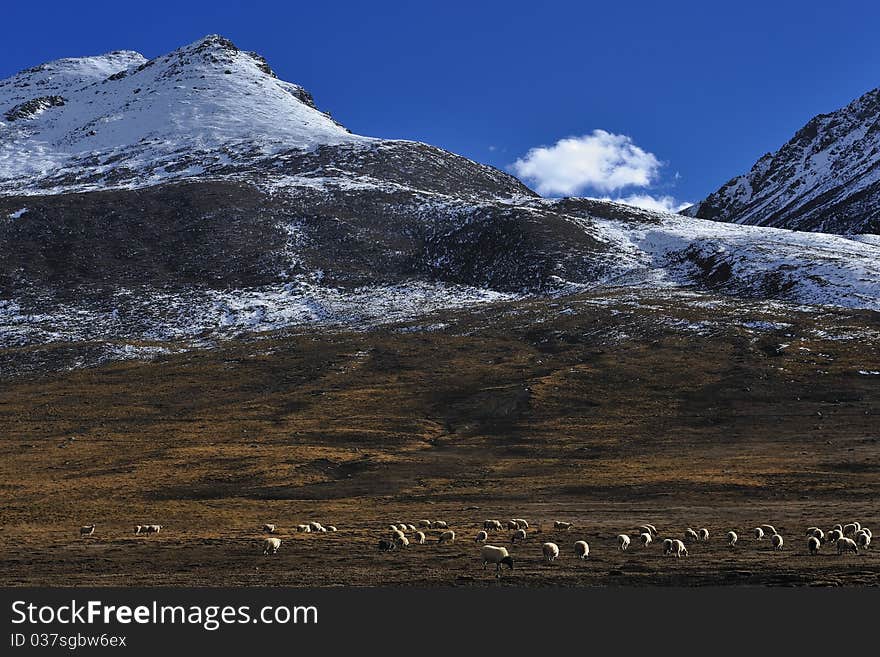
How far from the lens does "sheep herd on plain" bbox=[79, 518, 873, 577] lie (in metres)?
27.9

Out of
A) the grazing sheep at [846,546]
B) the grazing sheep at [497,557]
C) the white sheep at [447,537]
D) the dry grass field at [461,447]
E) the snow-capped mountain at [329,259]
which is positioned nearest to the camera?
the grazing sheep at [497,557]

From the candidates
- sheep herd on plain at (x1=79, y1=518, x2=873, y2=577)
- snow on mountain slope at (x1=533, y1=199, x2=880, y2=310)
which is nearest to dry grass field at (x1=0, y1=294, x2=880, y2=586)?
sheep herd on plain at (x1=79, y1=518, x2=873, y2=577)

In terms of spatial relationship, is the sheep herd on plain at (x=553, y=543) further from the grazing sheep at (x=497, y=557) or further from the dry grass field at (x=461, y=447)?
the dry grass field at (x=461, y=447)

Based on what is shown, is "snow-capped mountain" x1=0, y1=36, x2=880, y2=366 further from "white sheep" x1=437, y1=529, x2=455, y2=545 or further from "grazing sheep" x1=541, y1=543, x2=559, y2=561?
"grazing sheep" x1=541, y1=543, x2=559, y2=561

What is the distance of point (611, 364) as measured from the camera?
9488 cm

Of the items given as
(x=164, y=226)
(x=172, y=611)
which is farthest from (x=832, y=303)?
(x=164, y=226)

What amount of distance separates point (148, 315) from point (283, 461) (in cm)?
8578

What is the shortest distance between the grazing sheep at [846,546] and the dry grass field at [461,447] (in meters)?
0.84

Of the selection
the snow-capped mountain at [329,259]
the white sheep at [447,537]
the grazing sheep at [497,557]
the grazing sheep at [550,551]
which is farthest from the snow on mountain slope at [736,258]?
the grazing sheep at [497,557]

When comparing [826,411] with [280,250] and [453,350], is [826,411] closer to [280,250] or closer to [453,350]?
[453,350]

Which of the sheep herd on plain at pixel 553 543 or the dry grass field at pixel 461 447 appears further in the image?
the dry grass field at pixel 461 447

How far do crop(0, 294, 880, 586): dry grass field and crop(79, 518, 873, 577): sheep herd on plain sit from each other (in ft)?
1.96

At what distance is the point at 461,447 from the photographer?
67.9 m

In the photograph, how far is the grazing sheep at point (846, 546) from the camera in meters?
27.8
